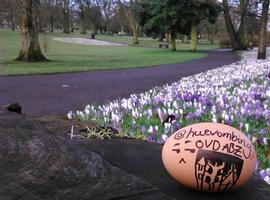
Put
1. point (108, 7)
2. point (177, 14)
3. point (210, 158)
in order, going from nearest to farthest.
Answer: point (210, 158), point (177, 14), point (108, 7)

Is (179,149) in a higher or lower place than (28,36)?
higher

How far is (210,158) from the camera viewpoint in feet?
8.66

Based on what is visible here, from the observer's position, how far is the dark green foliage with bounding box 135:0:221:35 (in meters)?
47.3

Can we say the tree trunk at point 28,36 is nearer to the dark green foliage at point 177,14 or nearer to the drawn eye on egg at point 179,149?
the dark green foliage at point 177,14

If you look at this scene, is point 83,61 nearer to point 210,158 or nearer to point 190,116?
point 190,116

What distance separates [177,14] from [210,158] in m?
45.8

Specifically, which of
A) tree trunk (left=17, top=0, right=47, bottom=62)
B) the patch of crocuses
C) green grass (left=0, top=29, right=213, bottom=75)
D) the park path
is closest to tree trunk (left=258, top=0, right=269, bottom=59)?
green grass (left=0, top=29, right=213, bottom=75)

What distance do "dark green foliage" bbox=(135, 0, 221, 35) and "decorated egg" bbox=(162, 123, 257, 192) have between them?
43.6m

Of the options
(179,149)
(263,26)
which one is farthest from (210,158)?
(263,26)

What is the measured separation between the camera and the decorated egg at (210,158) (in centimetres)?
257

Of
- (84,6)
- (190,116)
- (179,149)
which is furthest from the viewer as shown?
(84,6)

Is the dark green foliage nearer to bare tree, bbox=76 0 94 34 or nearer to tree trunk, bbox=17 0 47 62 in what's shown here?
tree trunk, bbox=17 0 47 62

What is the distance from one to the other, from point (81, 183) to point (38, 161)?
260mm

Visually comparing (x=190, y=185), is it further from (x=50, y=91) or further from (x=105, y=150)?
(x=50, y=91)
